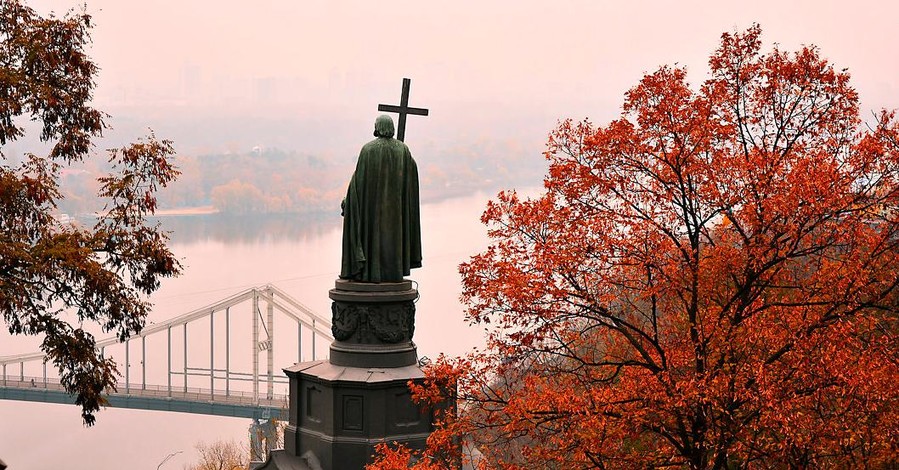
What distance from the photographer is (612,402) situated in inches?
396

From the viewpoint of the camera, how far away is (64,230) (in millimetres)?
13227

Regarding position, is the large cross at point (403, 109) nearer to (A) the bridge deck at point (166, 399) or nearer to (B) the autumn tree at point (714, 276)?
(B) the autumn tree at point (714, 276)

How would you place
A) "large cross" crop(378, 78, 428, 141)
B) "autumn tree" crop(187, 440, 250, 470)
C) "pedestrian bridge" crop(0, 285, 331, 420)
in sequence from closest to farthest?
"large cross" crop(378, 78, 428, 141)
"autumn tree" crop(187, 440, 250, 470)
"pedestrian bridge" crop(0, 285, 331, 420)

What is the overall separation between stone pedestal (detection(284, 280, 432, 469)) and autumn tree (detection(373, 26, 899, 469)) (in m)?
0.32

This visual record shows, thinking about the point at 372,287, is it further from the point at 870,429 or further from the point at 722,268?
the point at 870,429

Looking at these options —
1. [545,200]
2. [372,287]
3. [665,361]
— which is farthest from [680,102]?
[372,287]

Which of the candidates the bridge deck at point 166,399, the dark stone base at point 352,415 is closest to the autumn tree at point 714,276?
the dark stone base at point 352,415

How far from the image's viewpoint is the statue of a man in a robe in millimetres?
10883

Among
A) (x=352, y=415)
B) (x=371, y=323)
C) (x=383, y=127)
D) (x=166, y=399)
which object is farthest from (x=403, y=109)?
(x=166, y=399)

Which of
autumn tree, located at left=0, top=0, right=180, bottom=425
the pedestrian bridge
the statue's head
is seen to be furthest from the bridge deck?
the statue's head

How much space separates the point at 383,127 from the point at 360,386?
2598 millimetres

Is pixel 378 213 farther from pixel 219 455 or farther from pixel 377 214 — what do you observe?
pixel 219 455

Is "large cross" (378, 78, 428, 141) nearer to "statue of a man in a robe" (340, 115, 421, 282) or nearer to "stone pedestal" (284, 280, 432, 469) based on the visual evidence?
"statue of a man in a robe" (340, 115, 421, 282)

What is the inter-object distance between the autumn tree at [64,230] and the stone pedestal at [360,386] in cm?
279
